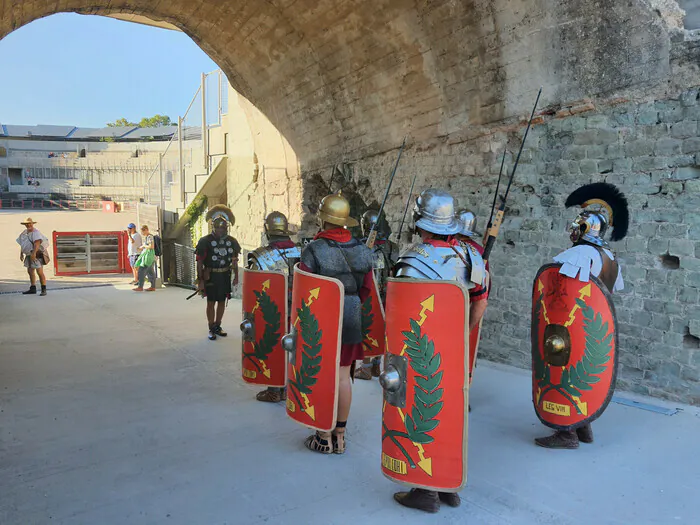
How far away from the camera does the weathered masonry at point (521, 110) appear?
3.87 meters

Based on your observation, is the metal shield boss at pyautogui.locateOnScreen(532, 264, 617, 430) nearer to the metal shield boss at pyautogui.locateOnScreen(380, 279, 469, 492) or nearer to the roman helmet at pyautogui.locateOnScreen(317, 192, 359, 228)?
the metal shield boss at pyautogui.locateOnScreen(380, 279, 469, 492)

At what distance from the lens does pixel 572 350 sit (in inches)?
119

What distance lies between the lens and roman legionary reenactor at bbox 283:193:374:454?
2.95 m

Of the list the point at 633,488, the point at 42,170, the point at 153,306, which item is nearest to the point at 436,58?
the point at 633,488

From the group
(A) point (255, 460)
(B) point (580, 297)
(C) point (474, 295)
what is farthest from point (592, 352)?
Result: (A) point (255, 460)

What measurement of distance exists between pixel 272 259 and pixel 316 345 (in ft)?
3.89

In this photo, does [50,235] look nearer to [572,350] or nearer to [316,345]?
[316,345]

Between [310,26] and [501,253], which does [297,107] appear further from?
[501,253]

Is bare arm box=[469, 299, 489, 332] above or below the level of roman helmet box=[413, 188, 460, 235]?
below

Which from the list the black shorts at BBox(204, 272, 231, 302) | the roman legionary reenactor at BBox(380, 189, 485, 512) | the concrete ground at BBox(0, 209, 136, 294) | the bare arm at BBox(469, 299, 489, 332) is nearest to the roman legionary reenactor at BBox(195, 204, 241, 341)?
the black shorts at BBox(204, 272, 231, 302)

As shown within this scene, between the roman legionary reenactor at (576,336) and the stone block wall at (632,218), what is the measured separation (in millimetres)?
927

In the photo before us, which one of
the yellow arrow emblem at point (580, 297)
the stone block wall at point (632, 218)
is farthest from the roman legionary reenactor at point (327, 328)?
the stone block wall at point (632, 218)

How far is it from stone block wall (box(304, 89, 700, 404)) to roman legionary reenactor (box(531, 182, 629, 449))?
93 cm

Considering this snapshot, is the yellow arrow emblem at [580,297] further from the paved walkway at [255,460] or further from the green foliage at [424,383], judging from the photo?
the green foliage at [424,383]
